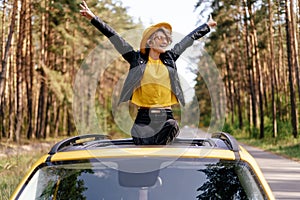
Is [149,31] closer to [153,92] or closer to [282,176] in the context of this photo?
[153,92]

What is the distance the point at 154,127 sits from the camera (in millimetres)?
4801

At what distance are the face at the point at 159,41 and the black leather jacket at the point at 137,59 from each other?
59 mm

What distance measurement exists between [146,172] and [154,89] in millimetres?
1194

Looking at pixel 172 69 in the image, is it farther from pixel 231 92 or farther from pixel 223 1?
pixel 231 92

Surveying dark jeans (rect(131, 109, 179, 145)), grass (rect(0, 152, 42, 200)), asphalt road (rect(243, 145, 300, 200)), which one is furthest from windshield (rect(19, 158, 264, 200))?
asphalt road (rect(243, 145, 300, 200))

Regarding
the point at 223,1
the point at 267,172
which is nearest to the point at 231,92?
the point at 223,1

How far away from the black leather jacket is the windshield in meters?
0.99

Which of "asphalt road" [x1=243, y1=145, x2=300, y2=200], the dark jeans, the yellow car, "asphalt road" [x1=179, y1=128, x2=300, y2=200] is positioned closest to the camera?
the yellow car

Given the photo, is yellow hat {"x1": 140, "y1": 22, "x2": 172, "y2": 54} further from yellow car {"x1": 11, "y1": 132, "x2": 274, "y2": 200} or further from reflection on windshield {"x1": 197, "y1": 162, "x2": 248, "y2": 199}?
reflection on windshield {"x1": 197, "y1": 162, "x2": 248, "y2": 199}

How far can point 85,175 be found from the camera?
3.74 metres

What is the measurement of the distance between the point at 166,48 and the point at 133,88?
0.67m

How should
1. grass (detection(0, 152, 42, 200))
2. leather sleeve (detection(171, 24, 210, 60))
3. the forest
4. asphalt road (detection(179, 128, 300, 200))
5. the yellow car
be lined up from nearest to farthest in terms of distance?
the yellow car, leather sleeve (detection(171, 24, 210, 60)), grass (detection(0, 152, 42, 200)), asphalt road (detection(179, 128, 300, 200)), the forest

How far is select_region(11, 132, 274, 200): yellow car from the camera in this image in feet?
11.4

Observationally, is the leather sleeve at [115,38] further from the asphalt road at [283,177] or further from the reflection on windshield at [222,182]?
the asphalt road at [283,177]
